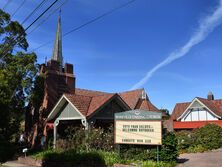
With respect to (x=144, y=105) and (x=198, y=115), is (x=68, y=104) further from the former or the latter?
(x=198, y=115)

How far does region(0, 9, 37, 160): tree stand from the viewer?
1148 inches

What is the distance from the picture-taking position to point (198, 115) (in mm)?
46594

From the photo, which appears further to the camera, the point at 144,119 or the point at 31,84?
the point at 31,84

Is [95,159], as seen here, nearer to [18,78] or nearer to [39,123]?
[18,78]

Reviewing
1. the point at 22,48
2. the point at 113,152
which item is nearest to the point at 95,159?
the point at 113,152

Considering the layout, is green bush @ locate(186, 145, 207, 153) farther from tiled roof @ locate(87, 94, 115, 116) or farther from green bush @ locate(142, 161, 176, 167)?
green bush @ locate(142, 161, 176, 167)

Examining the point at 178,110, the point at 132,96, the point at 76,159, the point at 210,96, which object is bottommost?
the point at 76,159

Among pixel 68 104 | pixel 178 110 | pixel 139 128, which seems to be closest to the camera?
pixel 139 128

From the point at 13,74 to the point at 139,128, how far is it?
611 inches

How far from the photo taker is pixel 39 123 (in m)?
36.8

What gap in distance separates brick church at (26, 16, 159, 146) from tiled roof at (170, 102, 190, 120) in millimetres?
6533

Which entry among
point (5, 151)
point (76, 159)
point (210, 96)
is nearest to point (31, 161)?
point (5, 151)

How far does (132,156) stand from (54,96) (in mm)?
18668

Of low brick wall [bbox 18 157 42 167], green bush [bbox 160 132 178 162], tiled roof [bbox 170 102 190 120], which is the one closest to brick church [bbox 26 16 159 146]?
low brick wall [bbox 18 157 42 167]
